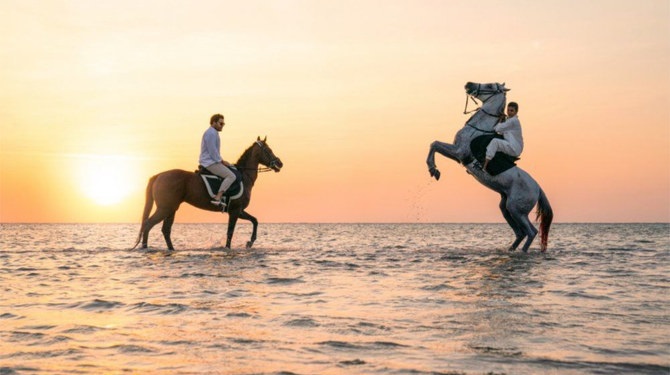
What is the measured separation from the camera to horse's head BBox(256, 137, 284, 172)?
17938 mm

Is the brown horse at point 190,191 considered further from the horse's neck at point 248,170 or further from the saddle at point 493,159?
the saddle at point 493,159

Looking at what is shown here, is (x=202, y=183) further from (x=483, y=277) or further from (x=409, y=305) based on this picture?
(x=409, y=305)

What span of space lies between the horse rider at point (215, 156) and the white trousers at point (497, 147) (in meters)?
6.42

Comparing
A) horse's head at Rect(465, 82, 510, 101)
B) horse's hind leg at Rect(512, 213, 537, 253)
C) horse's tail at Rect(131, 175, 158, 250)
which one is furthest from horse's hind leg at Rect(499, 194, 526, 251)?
horse's tail at Rect(131, 175, 158, 250)

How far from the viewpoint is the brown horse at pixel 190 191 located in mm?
16891

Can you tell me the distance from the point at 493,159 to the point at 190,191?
24.9 ft

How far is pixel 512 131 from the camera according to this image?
14688mm

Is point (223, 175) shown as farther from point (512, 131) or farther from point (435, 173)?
point (512, 131)

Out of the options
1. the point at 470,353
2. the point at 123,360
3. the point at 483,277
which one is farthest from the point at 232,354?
the point at 483,277

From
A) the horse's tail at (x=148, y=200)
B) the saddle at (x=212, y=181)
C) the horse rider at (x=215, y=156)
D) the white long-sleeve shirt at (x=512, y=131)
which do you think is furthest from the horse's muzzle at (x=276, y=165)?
the white long-sleeve shirt at (x=512, y=131)

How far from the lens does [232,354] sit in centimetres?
485

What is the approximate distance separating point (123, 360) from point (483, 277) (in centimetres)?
656

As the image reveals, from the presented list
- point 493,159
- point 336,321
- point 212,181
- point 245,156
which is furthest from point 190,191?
point 336,321

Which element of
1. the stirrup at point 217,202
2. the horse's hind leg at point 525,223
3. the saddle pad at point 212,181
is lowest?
the horse's hind leg at point 525,223
